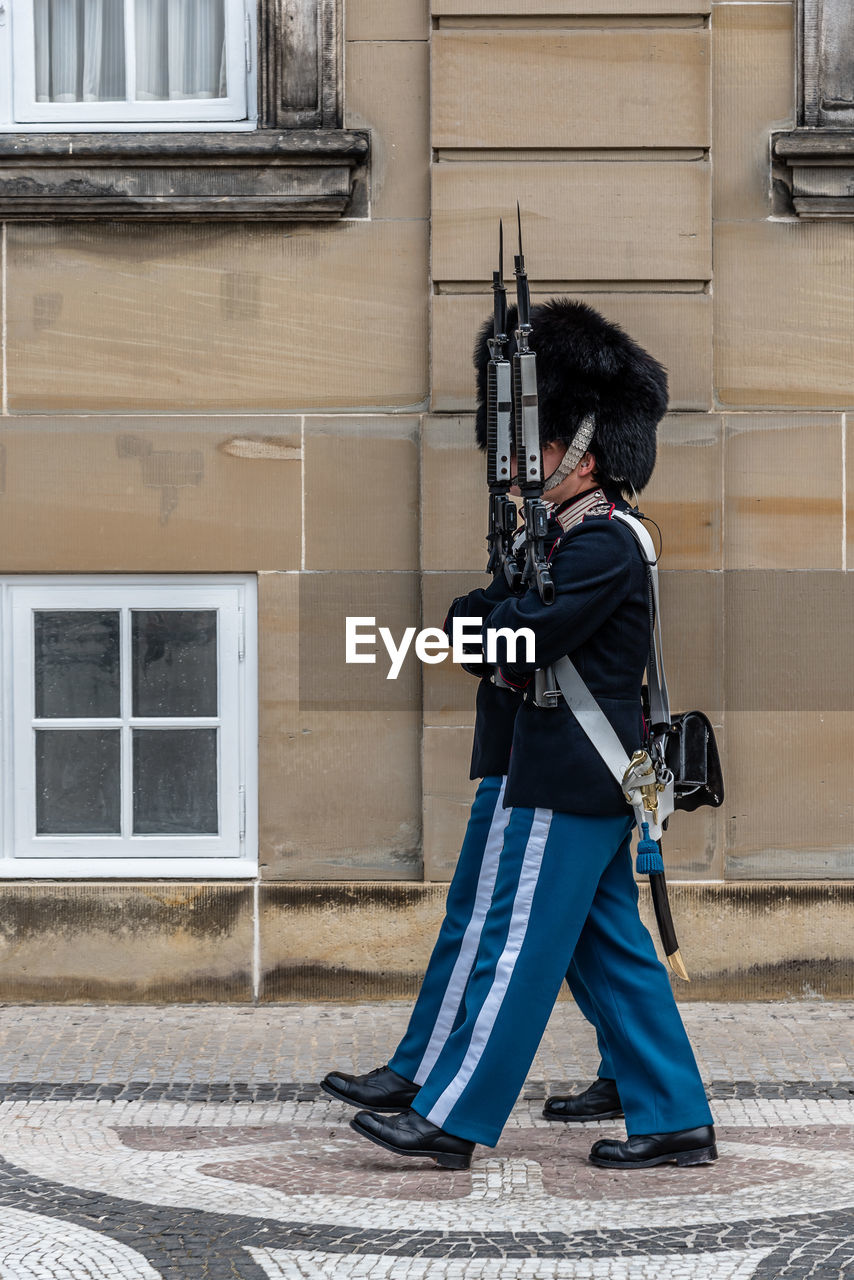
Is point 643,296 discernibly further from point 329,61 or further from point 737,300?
point 329,61

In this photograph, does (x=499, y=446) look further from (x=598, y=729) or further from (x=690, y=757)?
(x=690, y=757)

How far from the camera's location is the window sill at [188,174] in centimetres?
573

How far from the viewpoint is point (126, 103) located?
607 cm

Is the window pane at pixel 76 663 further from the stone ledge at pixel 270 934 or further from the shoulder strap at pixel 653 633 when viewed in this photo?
the shoulder strap at pixel 653 633

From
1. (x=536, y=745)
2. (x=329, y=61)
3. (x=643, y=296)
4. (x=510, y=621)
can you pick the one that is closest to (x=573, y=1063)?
(x=536, y=745)

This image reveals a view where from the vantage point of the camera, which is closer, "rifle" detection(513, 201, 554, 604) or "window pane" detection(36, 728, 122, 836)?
"rifle" detection(513, 201, 554, 604)

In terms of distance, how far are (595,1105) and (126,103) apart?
13.6 feet

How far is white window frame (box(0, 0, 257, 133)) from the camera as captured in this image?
6.01m

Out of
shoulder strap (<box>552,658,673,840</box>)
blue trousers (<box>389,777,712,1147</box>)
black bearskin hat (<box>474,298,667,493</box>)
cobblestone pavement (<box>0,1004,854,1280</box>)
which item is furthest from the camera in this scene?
black bearskin hat (<box>474,298,667,493</box>)

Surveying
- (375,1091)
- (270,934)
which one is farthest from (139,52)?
(375,1091)

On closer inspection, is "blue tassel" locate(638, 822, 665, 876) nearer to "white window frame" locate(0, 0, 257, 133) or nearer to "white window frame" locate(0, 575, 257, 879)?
"white window frame" locate(0, 575, 257, 879)

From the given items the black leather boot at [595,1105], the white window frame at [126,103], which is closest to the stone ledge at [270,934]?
the black leather boot at [595,1105]

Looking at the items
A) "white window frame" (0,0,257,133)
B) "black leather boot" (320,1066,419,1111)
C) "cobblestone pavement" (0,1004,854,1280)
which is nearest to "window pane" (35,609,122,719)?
"cobblestone pavement" (0,1004,854,1280)

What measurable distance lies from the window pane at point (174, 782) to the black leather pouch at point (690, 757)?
236cm
